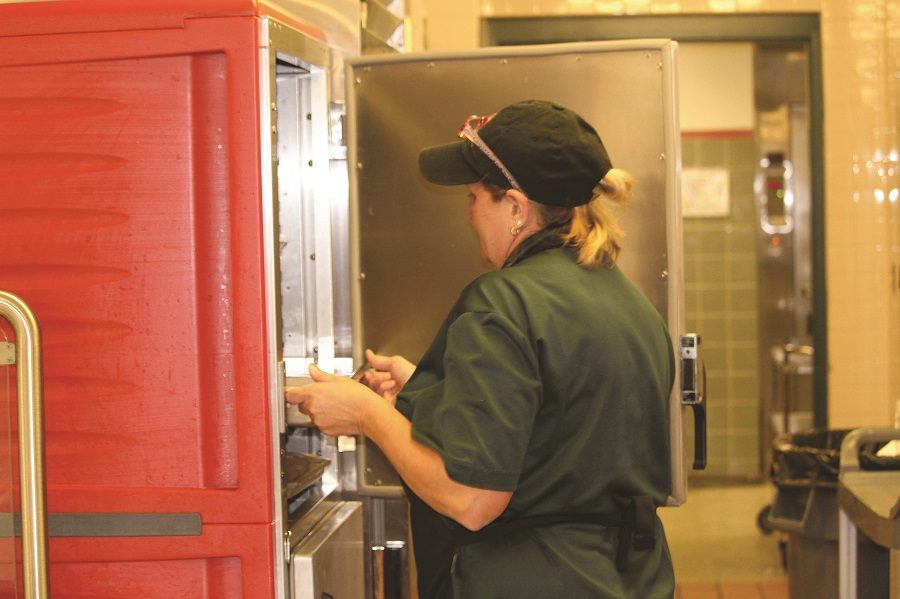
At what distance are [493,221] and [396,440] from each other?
1.20 ft

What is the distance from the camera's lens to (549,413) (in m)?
1.53

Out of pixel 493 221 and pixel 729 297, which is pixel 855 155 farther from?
pixel 493 221

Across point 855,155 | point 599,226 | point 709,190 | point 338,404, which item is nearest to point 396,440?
point 338,404

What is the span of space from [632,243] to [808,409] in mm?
4564

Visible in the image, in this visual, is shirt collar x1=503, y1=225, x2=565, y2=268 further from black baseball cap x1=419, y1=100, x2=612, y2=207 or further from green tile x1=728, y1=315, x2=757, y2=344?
green tile x1=728, y1=315, x2=757, y2=344

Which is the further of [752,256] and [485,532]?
[752,256]

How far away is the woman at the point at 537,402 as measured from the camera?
1.48 meters

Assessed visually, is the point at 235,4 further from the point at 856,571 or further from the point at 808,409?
the point at 808,409

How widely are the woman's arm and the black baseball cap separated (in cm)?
39

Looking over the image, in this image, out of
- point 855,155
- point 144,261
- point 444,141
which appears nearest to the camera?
point 144,261

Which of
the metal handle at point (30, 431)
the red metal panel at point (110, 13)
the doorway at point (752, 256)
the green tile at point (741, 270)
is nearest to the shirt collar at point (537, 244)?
the red metal panel at point (110, 13)

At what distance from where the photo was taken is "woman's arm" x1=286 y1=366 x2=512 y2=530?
4.90 feet

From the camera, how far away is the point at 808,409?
6238 millimetres

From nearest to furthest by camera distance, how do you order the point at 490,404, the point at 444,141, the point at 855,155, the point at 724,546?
the point at 490,404 < the point at 444,141 < the point at 855,155 < the point at 724,546
